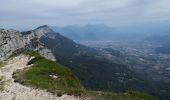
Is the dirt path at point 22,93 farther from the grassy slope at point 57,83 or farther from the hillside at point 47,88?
the grassy slope at point 57,83

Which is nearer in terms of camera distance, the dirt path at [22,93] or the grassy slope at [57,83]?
the grassy slope at [57,83]

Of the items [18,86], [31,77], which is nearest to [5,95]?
[18,86]

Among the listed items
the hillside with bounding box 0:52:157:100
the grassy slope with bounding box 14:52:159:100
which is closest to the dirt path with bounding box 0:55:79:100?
the hillside with bounding box 0:52:157:100

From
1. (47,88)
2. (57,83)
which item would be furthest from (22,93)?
(57,83)

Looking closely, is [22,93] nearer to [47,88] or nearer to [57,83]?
[47,88]

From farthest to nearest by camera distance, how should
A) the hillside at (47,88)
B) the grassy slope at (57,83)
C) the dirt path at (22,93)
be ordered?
1. the dirt path at (22,93)
2. the hillside at (47,88)
3. the grassy slope at (57,83)

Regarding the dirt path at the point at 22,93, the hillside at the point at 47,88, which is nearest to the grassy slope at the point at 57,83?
the hillside at the point at 47,88

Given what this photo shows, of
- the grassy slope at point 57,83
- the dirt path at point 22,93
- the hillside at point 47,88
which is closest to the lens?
the grassy slope at point 57,83

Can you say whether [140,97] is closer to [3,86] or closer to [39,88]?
[39,88]

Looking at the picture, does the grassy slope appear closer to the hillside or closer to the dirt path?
the hillside
